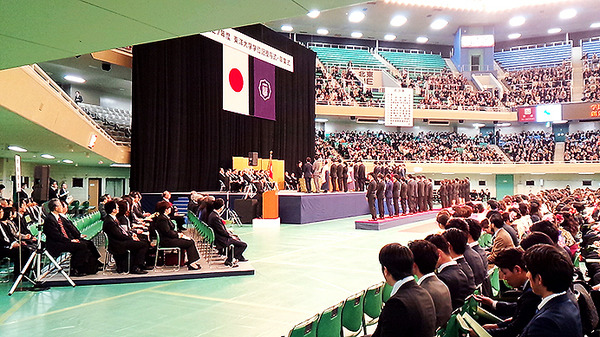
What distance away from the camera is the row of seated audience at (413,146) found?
33.5 meters

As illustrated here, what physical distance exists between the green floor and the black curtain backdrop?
1043 centimetres

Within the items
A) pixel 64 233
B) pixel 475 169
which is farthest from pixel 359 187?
pixel 64 233

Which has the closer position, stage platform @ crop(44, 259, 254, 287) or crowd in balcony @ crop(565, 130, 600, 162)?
stage platform @ crop(44, 259, 254, 287)

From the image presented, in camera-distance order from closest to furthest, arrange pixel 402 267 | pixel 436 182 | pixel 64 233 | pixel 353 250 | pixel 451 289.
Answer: pixel 402 267, pixel 451 289, pixel 64 233, pixel 353 250, pixel 436 182

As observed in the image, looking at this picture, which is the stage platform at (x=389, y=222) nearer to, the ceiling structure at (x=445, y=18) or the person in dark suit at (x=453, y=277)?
the person in dark suit at (x=453, y=277)

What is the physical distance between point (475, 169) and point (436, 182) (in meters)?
3.23

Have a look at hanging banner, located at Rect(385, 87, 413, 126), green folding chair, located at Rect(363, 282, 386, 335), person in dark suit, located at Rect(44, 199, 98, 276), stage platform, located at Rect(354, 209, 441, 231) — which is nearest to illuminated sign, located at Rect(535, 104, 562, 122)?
hanging banner, located at Rect(385, 87, 413, 126)

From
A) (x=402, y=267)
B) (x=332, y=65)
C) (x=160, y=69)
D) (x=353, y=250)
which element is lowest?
(x=353, y=250)

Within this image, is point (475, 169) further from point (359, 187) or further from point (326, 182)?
point (326, 182)

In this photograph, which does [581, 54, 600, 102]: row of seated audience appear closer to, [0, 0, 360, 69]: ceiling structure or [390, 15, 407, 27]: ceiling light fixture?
[390, 15, 407, 27]: ceiling light fixture

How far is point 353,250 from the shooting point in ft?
36.5

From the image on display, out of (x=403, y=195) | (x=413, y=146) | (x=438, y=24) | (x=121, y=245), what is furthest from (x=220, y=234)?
(x=438, y=24)

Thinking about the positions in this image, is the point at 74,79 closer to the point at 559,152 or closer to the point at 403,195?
the point at 403,195

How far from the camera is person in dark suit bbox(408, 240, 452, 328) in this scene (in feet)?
10.3
